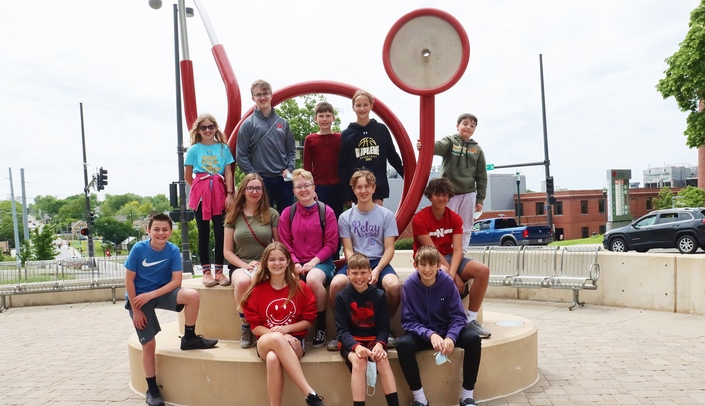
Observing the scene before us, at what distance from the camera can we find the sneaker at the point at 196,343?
4.52 metres

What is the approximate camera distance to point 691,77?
20.0m

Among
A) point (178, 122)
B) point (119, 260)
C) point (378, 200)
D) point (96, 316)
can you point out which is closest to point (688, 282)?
point (378, 200)

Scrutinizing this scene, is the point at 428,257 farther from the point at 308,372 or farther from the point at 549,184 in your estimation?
the point at 549,184

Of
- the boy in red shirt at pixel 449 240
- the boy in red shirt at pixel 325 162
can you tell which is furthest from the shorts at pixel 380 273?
the boy in red shirt at pixel 325 162

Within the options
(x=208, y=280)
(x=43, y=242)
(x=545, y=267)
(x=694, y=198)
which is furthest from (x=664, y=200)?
(x=208, y=280)

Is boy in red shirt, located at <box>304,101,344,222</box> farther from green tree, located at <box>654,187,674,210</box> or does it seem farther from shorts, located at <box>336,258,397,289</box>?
green tree, located at <box>654,187,674,210</box>

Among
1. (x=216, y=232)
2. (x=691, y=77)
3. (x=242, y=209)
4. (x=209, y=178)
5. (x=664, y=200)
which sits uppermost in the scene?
(x=691, y=77)

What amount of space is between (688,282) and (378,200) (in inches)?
202

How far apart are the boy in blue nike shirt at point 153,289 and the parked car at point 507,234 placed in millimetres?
18729

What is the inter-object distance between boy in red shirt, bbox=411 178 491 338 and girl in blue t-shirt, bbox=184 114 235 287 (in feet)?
6.06

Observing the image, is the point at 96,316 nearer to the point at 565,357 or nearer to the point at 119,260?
the point at 119,260

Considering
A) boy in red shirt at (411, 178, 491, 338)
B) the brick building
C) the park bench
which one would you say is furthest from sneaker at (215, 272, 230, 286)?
the brick building

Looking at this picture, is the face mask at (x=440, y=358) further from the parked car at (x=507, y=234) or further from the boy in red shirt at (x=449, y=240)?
the parked car at (x=507, y=234)

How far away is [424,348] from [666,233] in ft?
46.5
